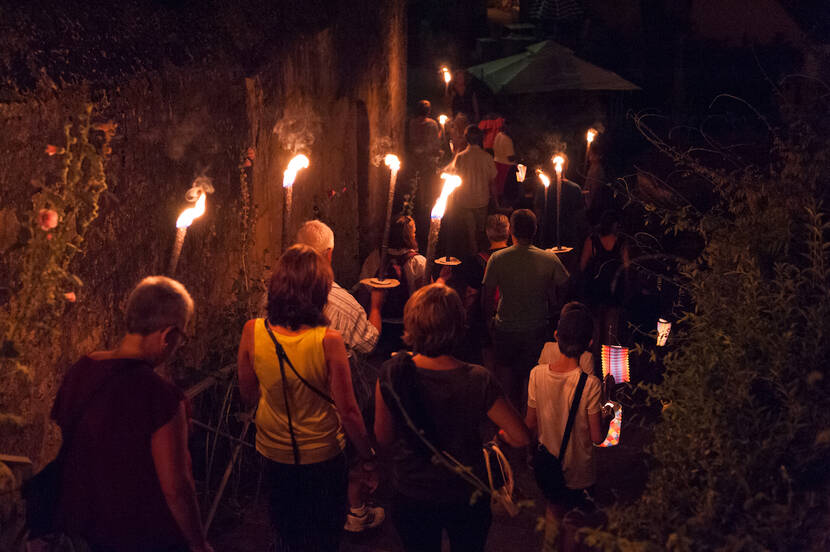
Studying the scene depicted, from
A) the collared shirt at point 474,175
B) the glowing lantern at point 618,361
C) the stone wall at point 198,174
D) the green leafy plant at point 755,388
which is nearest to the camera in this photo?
the green leafy plant at point 755,388

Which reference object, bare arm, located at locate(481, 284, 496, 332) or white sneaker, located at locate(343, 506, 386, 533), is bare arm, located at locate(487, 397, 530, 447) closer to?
white sneaker, located at locate(343, 506, 386, 533)

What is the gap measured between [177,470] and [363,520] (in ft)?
7.96

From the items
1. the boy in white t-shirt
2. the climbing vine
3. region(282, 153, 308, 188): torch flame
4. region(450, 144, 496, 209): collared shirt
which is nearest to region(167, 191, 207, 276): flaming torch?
the climbing vine

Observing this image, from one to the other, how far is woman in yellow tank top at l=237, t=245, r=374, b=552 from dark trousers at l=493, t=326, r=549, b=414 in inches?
90.5

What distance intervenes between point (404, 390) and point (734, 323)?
4.14 feet

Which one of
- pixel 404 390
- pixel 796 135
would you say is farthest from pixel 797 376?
pixel 404 390

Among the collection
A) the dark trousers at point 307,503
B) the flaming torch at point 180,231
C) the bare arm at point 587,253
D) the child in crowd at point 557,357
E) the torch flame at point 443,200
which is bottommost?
the dark trousers at point 307,503

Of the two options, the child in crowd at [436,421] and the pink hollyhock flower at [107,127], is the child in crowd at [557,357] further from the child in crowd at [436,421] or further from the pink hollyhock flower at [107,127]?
the pink hollyhock flower at [107,127]

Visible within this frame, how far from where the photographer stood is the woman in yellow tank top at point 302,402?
353 centimetres

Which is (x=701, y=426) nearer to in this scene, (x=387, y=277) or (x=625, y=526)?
(x=625, y=526)

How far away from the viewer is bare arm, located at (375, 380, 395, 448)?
338 centimetres

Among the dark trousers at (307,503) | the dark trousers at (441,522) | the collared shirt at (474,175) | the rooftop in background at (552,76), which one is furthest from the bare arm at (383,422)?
the rooftop in background at (552,76)

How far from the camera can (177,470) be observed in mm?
2713

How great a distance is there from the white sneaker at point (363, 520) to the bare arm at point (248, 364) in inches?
59.7
